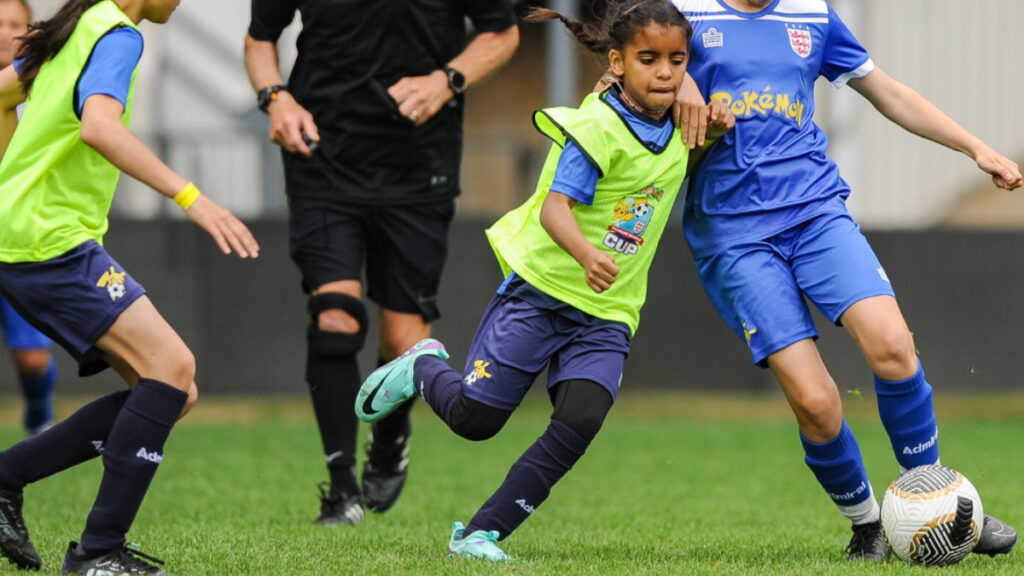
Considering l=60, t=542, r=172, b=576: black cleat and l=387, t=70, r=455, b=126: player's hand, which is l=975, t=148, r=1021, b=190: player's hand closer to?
l=387, t=70, r=455, b=126: player's hand

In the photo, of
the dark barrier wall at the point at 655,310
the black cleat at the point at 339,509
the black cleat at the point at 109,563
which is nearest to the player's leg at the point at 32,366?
the dark barrier wall at the point at 655,310

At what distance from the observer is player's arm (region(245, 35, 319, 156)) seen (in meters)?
5.93

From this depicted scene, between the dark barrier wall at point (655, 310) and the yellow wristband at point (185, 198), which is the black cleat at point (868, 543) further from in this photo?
the dark barrier wall at point (655, 310)

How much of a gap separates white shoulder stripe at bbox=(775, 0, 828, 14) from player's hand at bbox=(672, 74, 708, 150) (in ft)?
1.54

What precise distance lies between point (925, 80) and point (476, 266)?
230 inches

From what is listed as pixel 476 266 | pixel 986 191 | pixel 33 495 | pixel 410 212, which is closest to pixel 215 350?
pixel 476 266

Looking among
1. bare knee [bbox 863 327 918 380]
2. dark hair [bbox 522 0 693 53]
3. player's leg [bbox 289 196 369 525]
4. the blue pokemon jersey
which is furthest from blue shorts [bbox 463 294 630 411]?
player's leg [bbox 289 196 369 525]

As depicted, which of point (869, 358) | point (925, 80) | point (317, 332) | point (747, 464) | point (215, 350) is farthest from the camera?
point (925, 80)

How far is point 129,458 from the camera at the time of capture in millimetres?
4324

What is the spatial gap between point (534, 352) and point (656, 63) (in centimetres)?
96

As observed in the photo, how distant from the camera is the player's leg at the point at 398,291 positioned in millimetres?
6250

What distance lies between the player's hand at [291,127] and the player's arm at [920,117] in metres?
2.02

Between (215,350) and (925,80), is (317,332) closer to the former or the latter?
(215,350)

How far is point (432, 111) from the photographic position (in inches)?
241
